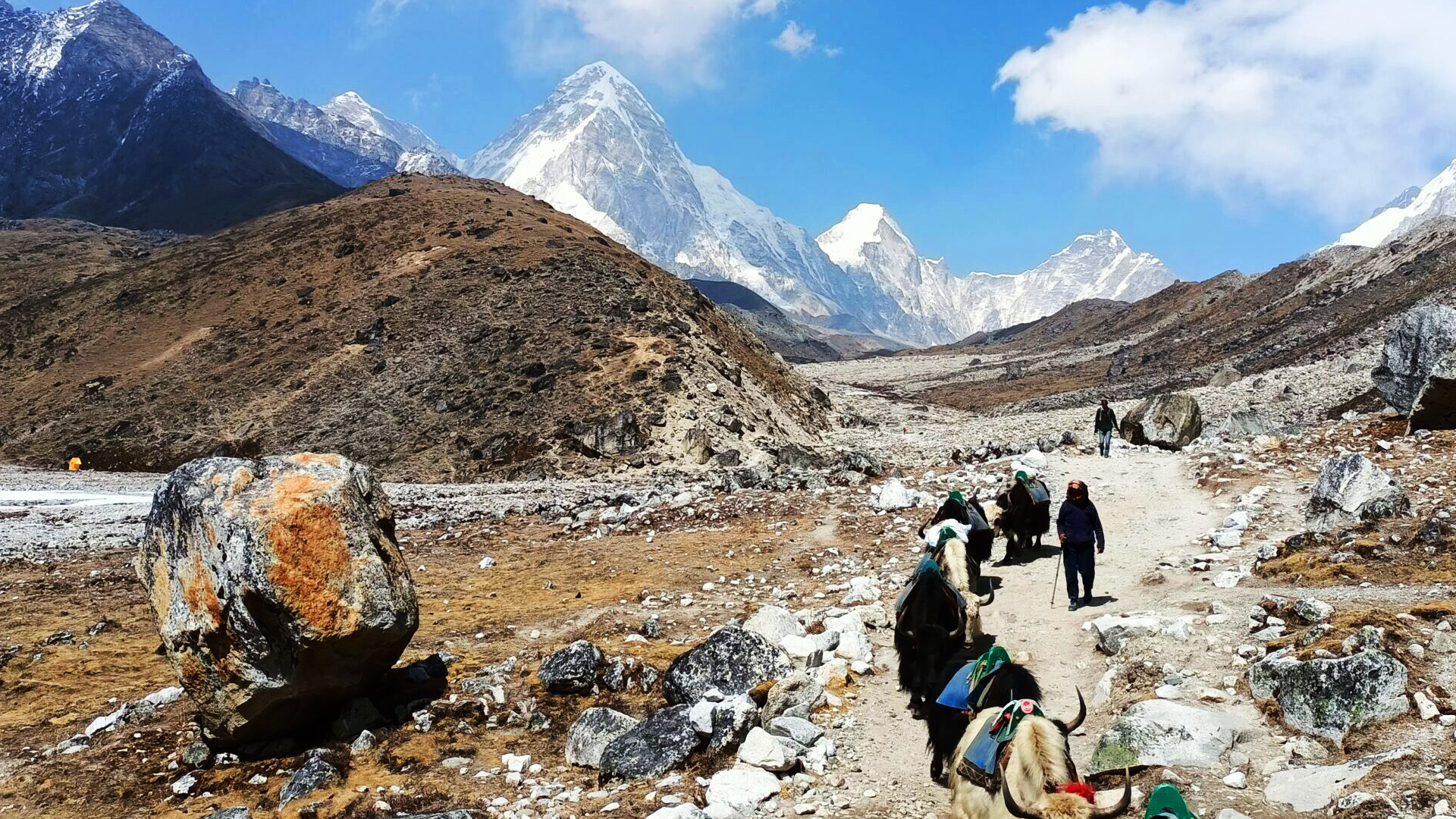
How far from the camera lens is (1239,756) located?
252 inches

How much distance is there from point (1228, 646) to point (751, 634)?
4.72 metres

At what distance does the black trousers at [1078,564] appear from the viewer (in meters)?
10.5

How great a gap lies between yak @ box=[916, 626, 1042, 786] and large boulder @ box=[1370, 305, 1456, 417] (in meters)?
14.4

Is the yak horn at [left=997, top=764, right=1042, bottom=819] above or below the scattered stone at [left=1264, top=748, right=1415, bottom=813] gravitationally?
above

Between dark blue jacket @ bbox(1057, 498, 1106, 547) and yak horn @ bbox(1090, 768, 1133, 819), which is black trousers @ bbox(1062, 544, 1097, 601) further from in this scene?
yak horn @ bbox(1090, 768, 1133, 819)

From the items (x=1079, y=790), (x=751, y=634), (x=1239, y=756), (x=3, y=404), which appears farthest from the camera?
(x=3, y=404)

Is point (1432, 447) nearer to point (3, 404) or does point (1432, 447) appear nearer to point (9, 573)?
point (9, 573)

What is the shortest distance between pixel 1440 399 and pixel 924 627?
14393 mm

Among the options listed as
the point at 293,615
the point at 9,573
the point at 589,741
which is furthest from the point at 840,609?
the point at 9,573

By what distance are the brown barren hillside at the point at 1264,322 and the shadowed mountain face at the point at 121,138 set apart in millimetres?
113862

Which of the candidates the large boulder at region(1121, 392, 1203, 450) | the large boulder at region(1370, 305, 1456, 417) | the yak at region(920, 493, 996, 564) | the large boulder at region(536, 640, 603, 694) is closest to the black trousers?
the yak at region(920, 493, 996, 564)

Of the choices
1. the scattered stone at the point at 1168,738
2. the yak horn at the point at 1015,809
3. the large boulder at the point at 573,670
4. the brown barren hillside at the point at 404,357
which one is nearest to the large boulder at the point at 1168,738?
the scattered stone at the point at 1168,738

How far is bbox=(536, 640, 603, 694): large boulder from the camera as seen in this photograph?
9453 millimetres

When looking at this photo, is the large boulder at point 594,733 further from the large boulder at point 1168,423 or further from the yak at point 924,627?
the large boulder at point 1168,423
